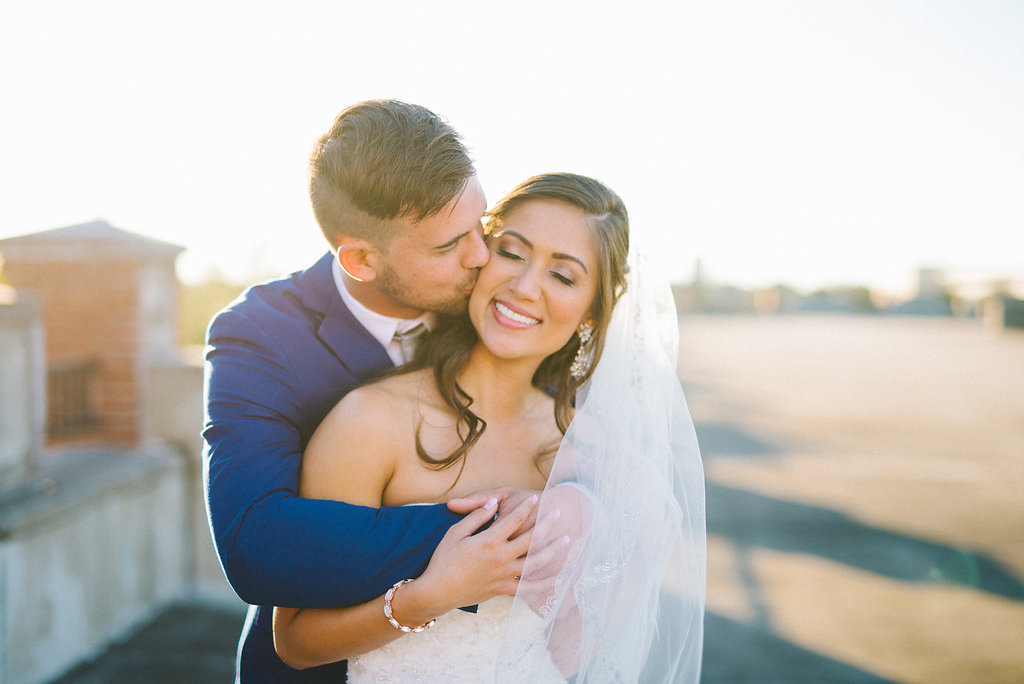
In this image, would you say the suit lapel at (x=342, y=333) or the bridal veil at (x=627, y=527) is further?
the suit lapel at (x=342, y=333)

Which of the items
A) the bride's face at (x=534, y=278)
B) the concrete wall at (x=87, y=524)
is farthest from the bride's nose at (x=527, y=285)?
the concrete wall at (x=87, y=524)

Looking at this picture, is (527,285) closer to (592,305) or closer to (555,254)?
(555,254)

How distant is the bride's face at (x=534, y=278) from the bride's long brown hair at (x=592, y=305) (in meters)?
0.03

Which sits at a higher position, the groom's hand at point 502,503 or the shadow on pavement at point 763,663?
the groom's hand at point 502,503

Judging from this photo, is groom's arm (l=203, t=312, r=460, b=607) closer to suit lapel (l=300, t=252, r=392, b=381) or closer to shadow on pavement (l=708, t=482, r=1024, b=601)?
suit lapel (l=300, t=252, r=392, b=381)

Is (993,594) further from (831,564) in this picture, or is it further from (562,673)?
(562,673)

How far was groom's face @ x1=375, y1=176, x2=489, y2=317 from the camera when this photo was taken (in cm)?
200

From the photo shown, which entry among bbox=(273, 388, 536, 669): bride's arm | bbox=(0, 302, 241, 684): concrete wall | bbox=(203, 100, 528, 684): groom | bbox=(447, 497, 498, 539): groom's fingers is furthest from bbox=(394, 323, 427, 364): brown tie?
bbox=(0, 302, 241, 684): concrete wall

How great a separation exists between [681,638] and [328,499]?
3.50 ft

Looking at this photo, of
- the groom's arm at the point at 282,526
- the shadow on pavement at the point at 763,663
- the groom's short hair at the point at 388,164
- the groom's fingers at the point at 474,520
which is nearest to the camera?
the groom's arm at the point at 282,526

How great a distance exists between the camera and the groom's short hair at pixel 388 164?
75.9 inches

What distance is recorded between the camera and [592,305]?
7.06 feet

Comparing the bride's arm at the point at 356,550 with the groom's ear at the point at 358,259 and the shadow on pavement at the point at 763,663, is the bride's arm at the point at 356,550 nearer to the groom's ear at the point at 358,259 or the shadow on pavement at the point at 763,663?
the groom's ear at the point at 358,259

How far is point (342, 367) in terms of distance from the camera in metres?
2.00
